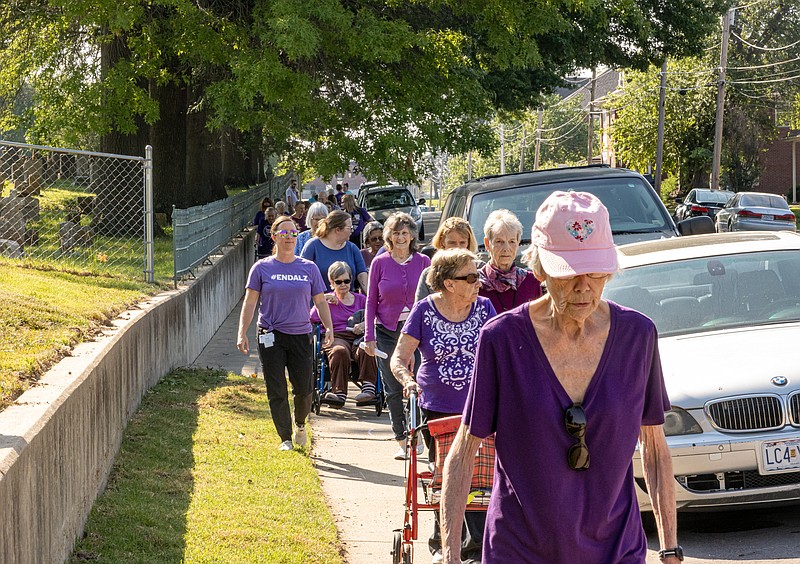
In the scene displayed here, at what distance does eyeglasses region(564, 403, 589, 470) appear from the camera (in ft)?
10.2

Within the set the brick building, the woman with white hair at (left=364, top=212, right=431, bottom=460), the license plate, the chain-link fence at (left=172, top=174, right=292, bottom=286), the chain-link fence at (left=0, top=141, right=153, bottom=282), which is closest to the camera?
the license plate

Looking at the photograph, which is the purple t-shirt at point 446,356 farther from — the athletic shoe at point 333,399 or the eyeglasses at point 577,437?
the athletic shoe at point 333,399

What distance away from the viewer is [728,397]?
6684 mm

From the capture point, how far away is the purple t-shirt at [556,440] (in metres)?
3.16

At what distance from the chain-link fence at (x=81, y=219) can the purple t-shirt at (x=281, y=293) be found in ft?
13.0

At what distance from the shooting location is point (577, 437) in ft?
10.3

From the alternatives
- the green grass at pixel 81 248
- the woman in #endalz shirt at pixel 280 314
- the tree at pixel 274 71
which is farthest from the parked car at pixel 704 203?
the woman in #endalz shirt at pixel 280 314

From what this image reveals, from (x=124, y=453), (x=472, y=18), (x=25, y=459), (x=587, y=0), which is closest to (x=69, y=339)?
(x=124, y=453)

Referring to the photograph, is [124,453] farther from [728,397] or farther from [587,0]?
[587,0]

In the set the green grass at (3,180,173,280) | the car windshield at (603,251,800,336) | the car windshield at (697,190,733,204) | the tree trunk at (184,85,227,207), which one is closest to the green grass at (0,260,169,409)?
the green grass at (3,180,173,280)

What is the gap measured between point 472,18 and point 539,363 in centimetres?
2430

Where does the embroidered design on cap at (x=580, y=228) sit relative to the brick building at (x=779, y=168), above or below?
below

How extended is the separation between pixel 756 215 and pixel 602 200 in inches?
1015

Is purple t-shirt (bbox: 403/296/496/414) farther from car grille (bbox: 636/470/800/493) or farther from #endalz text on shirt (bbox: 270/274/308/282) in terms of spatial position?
#endalz text on shirt (bbox: 270/274/308/282)
